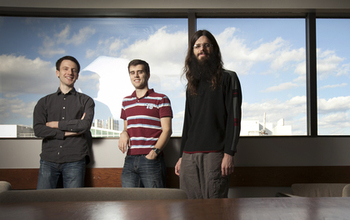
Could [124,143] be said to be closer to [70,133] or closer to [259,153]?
[70,133]

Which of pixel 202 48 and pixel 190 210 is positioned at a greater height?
pixel 202 48

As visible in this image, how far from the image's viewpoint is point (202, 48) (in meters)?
2.26

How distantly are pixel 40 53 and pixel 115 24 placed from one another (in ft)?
2.98

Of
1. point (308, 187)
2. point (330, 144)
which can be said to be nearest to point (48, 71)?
point (308, 187)

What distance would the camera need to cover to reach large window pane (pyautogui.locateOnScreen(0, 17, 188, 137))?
10.6 ft

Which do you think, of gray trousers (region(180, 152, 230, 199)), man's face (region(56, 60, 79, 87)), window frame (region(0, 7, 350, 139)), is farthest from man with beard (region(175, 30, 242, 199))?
man's face (region(56, 60, 79, 87))

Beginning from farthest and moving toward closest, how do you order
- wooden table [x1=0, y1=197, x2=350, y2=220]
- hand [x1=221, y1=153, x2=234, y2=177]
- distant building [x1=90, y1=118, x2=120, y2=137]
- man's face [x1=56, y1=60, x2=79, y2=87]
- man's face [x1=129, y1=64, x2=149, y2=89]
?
1. distant building [x1=90, y1=118, x2=120, y2=137]
2. man's face [x1=56, y1=60, x2=79, y2=87]
3. man's face [x1=129, y1=64, x2=149, y2=89]
4. hand [x1=221, y1=153, x2=234, y2=177]
5. wooden table [x1=0, y1=197, x2=350, y2=220]

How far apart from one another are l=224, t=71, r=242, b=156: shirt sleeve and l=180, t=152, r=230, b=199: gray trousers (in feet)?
0.32

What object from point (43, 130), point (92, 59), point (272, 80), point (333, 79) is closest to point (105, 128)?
point (43, 130)

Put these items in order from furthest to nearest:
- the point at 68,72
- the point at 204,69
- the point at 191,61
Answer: the point at 68,72, the point at 191,61, the point at 204,69

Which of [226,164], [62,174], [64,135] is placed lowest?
[62,174]

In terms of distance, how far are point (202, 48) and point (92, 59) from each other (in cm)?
153

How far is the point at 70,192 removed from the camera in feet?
2.94

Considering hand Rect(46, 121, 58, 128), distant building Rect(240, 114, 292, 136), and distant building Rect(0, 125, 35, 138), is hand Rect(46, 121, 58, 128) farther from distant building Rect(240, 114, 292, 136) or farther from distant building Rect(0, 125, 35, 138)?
distant building Rect(240, 114, 292, 136)
